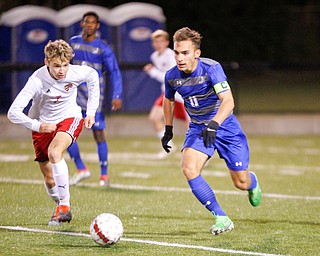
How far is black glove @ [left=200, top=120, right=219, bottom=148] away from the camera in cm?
800

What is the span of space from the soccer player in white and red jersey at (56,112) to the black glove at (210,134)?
135 centimetres

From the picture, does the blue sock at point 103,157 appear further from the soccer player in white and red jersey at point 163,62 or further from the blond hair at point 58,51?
the blond hair at point 58,51

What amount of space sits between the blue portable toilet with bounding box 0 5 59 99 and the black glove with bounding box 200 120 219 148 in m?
11.6

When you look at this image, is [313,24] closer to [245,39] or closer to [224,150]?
[245,39]

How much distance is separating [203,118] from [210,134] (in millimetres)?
567

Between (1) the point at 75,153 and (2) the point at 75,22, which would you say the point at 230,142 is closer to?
(1) the point at 75,153

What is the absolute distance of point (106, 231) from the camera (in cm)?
764

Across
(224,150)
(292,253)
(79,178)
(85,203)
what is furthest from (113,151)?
(292,253)

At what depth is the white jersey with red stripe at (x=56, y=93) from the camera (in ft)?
28.8

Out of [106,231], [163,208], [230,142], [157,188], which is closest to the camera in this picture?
[106,231]

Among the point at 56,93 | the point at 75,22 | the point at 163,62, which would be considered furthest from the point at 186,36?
the point at 75,22

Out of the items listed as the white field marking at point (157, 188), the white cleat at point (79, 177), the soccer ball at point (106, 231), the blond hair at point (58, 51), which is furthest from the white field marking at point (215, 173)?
the soccer ball at point (106, 231)

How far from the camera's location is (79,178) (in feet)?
38.7

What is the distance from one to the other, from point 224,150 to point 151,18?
11504 millimetres
